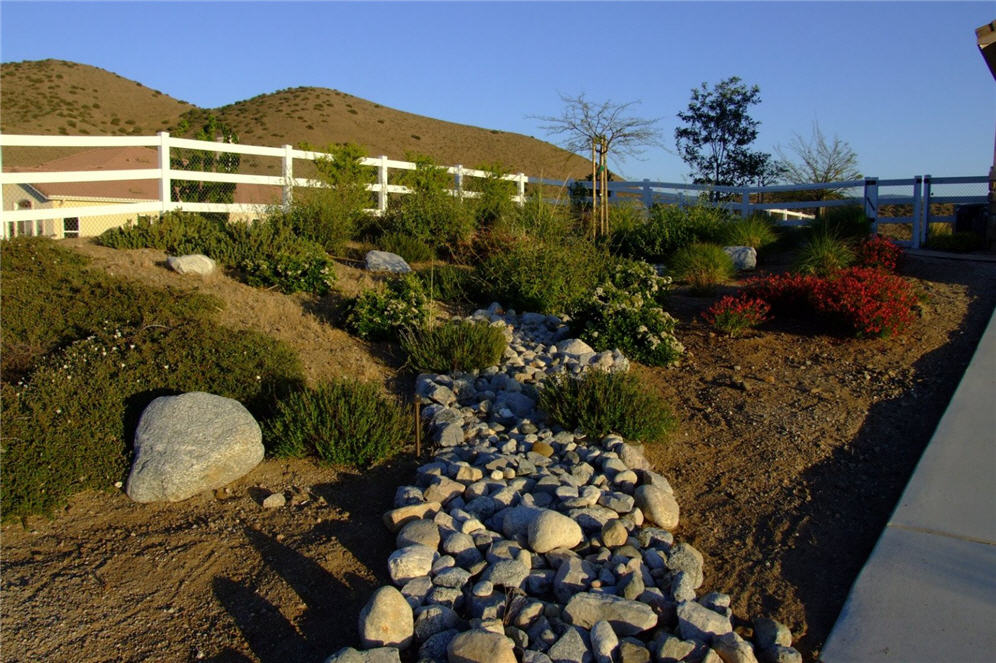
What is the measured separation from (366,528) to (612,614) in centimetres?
177

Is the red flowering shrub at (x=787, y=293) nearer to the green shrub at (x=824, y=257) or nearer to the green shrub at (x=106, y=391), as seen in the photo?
the green shrub at (x=824, y=257)

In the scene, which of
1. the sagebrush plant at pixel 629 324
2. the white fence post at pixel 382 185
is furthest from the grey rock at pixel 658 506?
the white fence post at pixel 382 185

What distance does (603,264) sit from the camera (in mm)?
10758

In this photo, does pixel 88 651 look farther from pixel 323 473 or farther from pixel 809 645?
pixel 809 645

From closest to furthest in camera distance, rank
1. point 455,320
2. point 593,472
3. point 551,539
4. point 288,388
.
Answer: point 551,539
point 593,472
point 288,388
point 455,320

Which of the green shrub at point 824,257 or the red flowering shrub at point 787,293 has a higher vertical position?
the green shrub at point 824,257

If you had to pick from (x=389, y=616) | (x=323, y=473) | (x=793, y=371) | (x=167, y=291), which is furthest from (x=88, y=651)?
(x=793, y=371)

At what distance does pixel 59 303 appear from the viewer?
7.81 m

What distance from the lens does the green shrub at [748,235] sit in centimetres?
1491

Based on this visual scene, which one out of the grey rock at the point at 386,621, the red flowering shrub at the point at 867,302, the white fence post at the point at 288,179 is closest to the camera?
the grey rock at the point at 386,621

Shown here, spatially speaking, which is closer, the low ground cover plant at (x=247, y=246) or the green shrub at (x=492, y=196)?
the low ground cover plant at (x=247, y=246)

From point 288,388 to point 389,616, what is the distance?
321cm

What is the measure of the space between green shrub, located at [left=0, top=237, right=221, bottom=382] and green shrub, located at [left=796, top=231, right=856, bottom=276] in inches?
316

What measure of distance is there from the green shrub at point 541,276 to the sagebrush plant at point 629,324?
0.67 meters
